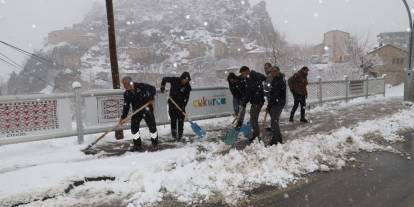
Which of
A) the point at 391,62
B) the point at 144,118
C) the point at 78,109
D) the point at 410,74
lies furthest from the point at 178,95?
the point at 391,62

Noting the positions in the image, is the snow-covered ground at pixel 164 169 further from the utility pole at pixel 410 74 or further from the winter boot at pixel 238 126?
the utility pole at pixel 410 74

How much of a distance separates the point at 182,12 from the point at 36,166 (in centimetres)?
18454

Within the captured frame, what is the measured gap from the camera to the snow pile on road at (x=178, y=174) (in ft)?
18.0

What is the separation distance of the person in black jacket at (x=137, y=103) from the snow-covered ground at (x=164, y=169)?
0.65 metres

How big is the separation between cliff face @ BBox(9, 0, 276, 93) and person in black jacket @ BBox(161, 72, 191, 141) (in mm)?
73688

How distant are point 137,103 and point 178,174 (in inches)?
111

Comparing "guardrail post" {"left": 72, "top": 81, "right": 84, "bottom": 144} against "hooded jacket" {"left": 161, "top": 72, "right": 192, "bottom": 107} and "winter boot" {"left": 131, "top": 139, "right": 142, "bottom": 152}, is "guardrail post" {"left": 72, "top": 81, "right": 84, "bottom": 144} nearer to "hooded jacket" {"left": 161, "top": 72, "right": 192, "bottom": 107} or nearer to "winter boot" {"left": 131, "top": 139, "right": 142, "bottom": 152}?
"winter boot" {"left": 131, "top": 139, "right": 142, "bottom": 152}

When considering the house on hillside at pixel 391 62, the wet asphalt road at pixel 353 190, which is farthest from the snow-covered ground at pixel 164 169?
the house on hillside at pixel 391 62

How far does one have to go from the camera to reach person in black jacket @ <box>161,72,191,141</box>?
941 cm

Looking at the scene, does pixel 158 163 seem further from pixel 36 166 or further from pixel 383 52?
pixel 383 52

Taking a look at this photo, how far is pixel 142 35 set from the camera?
493ft

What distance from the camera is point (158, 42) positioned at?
148000 mm

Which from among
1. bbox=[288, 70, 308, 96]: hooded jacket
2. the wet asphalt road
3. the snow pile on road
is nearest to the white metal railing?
the snow pile on road

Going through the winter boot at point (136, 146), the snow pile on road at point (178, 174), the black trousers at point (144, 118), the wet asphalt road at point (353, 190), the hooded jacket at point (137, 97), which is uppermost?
the hooded jacket at point (137, 97)
